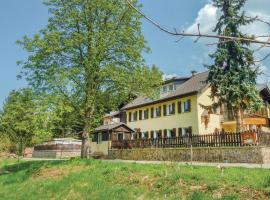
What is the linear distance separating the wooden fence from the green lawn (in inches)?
313

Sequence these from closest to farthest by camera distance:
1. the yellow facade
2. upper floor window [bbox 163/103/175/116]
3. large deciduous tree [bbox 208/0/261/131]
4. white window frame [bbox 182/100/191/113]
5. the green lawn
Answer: the green lawn, large deciduous tree [bbox 208/0/261/131], the yellow facade, white window frame [bbox 182/100/191/113], upper floor window [bbox 163/103/175/116]

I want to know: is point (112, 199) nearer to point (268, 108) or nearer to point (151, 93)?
point (151, 93)

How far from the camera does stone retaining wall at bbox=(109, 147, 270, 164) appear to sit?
20484mm

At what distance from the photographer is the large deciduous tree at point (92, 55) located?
22922 mm

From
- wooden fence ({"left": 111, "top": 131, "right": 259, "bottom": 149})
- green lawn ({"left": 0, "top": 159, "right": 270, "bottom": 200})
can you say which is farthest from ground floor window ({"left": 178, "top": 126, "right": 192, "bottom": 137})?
green lawn ({"left": 0, "top": 159, "right": 270, "bottom": 200})

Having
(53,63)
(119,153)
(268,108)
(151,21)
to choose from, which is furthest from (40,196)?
(268,108)

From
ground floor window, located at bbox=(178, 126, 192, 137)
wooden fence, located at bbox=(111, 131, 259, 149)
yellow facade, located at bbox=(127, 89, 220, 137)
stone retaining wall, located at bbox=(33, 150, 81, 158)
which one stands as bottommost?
stone retaining wall, located at bbox=(33, 150, 81, 158)

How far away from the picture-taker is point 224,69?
1192 inches

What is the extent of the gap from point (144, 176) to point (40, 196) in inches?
187

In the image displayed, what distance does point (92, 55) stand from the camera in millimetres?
23219

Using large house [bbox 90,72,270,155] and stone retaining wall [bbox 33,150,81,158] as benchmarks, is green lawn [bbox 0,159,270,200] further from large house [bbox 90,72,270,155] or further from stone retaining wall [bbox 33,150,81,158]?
stone retaining wall [bbox 33,150,81,158]

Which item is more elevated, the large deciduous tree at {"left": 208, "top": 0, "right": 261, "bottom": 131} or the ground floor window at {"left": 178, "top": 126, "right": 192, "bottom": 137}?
the large deciduous tree at {"left": 208, "top": 0, "right": 261, "bottom": 131}

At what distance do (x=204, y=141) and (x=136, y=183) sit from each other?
12852mm

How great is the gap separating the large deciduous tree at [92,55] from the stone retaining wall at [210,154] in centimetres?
543
